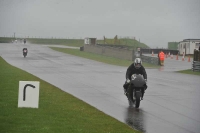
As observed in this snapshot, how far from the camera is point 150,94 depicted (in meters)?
20.8

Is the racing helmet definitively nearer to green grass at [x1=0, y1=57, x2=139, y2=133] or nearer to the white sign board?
green grass at [x1=0, y1=57, x2=139, y2=133]

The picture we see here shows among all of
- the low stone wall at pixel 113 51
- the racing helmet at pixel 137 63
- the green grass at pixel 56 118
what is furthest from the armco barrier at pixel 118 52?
the green grass at pixel 56 118

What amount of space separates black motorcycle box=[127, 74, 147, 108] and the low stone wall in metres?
37.2

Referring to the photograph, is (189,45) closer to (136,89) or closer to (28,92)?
(136,89)

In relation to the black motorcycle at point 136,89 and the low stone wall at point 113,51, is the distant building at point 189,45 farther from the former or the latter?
the black motorcycle at point 136,89

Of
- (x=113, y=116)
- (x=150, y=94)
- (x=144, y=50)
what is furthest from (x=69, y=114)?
(x=144, y=50)

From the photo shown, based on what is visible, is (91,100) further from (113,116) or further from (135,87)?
(113,116)

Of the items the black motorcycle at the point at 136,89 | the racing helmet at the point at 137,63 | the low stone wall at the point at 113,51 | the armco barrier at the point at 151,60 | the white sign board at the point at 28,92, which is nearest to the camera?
the white sign board at the point at 28,92

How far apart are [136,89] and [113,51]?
44227 mm

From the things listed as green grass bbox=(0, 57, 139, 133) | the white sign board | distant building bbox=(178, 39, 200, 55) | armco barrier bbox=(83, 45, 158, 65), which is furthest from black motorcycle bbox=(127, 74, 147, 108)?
distant building bbox=(178, 39, 200, 55)

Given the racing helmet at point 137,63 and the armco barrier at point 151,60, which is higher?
the racing helmet at point 137,63

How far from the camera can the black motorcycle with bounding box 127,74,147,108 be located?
16.4m

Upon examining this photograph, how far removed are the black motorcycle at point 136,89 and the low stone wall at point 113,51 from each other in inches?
1463

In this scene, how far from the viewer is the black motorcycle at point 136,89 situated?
53.8 feet
